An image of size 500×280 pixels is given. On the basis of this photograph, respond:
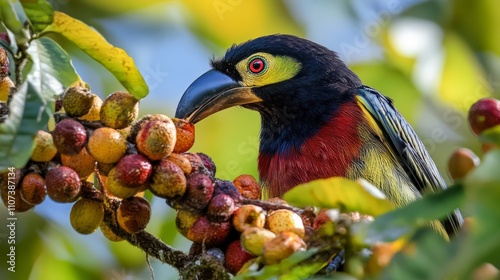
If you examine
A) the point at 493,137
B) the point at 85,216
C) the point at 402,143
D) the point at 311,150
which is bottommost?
the point at 311,150

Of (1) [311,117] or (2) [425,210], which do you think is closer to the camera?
(2) [425,210]

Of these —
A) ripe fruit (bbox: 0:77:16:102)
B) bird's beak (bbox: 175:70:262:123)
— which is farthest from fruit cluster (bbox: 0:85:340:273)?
bird's beak (bbox: 175:70:262:123)

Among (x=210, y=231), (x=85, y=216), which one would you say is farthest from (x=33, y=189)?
(x=210, y=231)

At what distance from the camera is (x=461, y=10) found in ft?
13.1

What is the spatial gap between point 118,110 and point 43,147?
0.18 metres

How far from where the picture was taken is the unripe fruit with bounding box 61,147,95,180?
1.84 metres

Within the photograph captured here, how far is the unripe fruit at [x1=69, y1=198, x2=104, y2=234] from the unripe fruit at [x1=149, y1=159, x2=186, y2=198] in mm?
181

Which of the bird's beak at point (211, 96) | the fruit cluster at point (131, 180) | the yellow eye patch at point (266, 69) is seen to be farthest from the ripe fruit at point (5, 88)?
the yellow eye patch at point (266, 69)

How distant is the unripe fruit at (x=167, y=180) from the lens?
6.02ft

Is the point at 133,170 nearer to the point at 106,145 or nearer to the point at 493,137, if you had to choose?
the point at 106,145

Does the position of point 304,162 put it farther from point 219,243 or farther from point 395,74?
point 219,243

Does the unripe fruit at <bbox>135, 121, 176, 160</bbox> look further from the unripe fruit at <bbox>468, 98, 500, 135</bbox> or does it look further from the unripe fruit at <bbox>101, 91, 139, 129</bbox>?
the unripe fruit at <bbox>468, 98, 500, 135</bbox>

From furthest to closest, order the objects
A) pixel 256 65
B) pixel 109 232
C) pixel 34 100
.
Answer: pixel 256 65 → pixel 109 232 → pixel 34 100

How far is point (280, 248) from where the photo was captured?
59.3 inches
